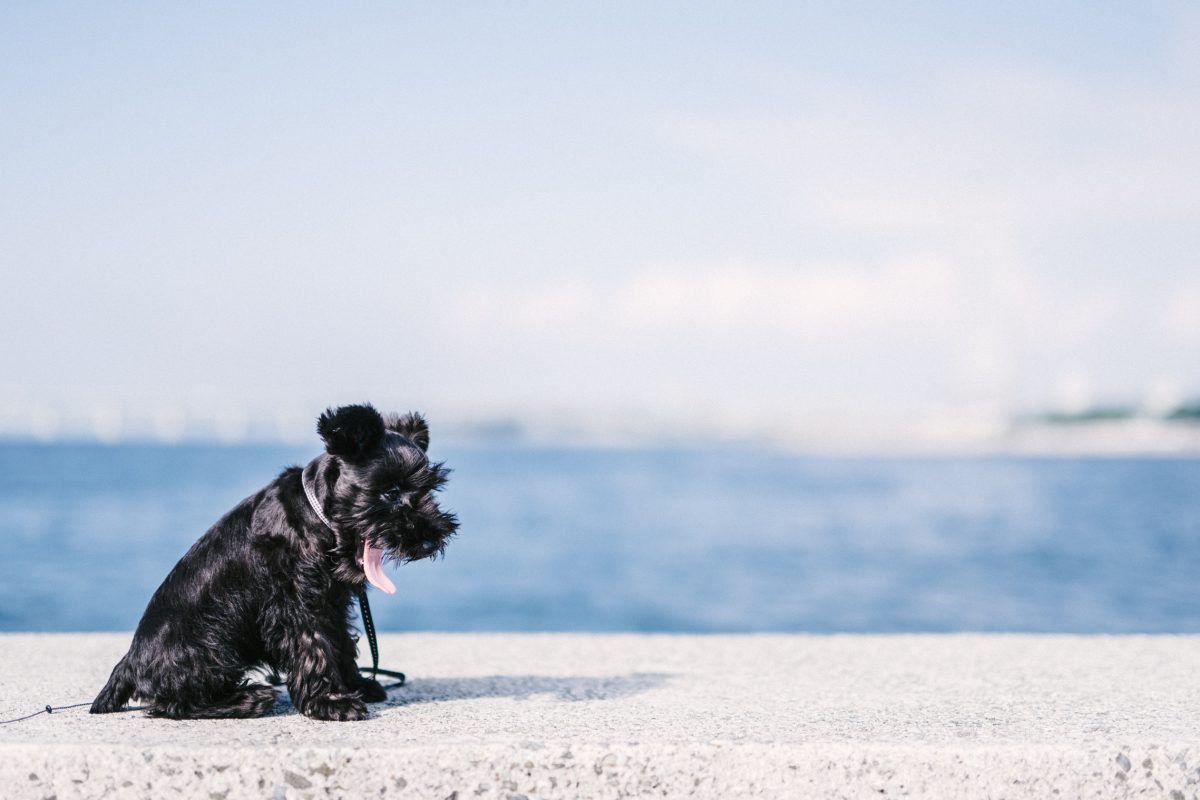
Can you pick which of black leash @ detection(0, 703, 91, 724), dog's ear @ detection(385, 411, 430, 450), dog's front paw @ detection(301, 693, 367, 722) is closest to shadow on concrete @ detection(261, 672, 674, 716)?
dog's front paw @ detection(301, 693, 367, 722)

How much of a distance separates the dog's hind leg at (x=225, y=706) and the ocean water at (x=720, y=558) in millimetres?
6240

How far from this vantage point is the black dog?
3303 millimetres

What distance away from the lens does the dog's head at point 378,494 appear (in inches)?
128

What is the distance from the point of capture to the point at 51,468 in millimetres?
65000

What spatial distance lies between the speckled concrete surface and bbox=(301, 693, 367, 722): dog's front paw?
0.05m

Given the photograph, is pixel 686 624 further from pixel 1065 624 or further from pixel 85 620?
pixel 85 620

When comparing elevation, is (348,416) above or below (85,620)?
above

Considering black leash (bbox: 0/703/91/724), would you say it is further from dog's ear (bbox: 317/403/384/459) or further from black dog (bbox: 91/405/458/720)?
dog's ear (bbox: 317/403/384/459)

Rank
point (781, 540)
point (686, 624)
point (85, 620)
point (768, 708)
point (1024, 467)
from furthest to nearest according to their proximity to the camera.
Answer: point (1024, 467) → point (781, 540) → point (686, 624) → point (85, 620) → point (768, 708)

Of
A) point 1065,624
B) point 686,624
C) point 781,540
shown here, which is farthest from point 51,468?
point 1065,624

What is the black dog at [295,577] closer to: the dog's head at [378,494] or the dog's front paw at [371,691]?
the dog's head at [378,494]

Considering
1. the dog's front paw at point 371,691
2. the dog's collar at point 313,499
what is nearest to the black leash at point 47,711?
the dog's front paw at point 371,691

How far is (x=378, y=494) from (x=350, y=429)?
0.24m

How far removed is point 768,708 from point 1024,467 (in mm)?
78204
